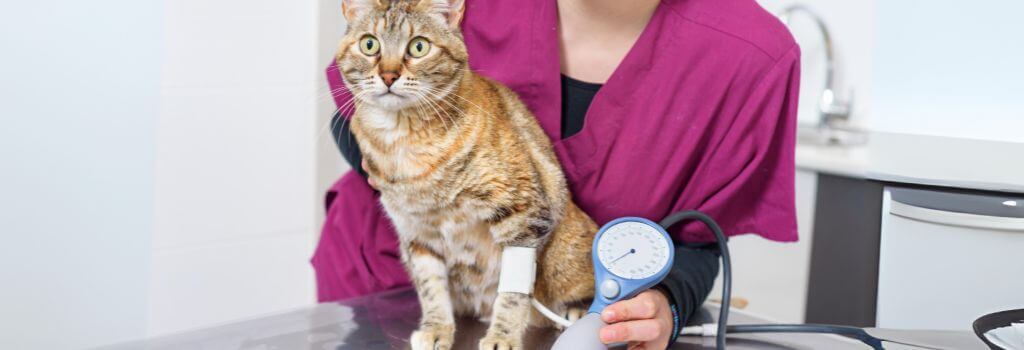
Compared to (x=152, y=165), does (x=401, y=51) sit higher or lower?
higher

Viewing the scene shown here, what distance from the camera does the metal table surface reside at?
0.94 m

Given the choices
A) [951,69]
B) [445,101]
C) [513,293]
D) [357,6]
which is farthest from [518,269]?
[951,69]

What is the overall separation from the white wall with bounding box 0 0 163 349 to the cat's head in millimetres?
823

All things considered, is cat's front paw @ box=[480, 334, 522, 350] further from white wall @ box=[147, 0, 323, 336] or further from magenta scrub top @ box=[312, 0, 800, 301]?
white wall @ box=[147, 0, 323, 336]

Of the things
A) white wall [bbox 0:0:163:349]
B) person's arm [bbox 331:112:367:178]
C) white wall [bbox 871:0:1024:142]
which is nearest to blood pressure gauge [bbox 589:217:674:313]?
white wall [bbox 871:0:1024:142]

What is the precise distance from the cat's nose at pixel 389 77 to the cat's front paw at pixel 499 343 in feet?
0.84

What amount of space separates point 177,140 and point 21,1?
0.37 m

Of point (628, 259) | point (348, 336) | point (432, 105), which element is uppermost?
point (432, 105)

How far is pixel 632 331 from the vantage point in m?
0.88

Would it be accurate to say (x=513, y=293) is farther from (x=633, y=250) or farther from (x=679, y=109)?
(x=679, y=109)

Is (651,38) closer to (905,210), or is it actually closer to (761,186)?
(761,186)

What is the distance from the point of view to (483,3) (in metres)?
1.05

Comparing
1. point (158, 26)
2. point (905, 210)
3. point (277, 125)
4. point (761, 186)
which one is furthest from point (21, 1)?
point (905, 210)

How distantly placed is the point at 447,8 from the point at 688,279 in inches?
14.1
